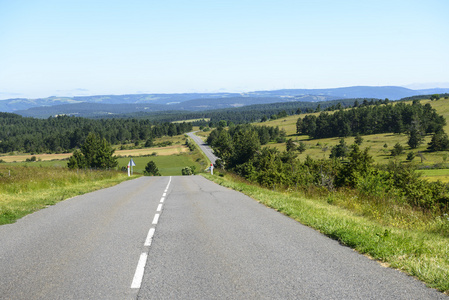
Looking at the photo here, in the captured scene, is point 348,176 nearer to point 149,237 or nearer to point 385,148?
point 149,237

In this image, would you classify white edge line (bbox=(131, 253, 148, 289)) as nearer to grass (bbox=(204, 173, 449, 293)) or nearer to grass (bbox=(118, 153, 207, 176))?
grass (bbox=(204, 173, 449, 293))

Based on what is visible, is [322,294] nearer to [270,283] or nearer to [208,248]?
[270,283]

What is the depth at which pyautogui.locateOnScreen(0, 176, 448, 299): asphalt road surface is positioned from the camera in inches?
183

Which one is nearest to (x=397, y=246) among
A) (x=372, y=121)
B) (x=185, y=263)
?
(x=185, y=263)

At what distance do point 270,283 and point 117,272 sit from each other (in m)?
2.42

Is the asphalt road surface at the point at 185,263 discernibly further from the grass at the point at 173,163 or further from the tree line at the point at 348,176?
the grass at the point at 173,163

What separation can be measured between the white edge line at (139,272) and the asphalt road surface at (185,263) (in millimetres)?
15

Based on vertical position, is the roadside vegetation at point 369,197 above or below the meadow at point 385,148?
above

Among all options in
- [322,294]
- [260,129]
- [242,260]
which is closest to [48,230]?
[242,260]

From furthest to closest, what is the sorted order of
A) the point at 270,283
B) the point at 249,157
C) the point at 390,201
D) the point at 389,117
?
the point at 389,117 → the point at 249,157 → the point at 390,201 → the point at 270,283

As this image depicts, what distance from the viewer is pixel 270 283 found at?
16.2 ft

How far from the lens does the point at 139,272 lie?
541cm

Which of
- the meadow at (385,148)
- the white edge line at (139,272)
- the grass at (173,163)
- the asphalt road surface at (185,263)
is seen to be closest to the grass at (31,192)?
the asphalt road surface at (185,263)

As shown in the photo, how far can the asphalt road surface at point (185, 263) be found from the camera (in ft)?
15.3
